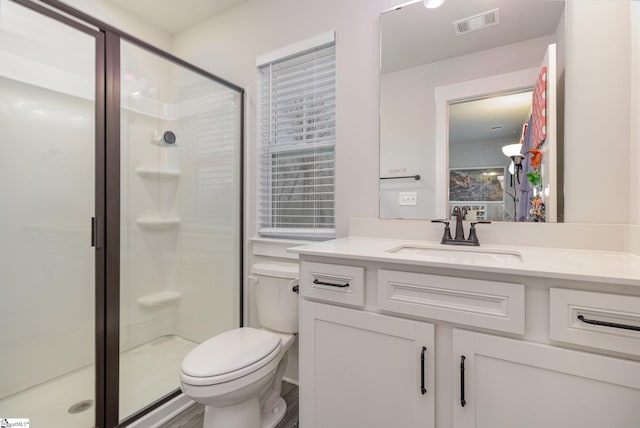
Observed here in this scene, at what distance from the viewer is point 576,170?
3.96 ft

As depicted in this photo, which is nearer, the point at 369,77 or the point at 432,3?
the point at 432,3

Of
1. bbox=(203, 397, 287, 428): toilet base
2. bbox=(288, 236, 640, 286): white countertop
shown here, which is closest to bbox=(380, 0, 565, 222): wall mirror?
bbox=(288, 236, 640, 286): white countertop

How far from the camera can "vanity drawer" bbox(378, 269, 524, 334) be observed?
84 cm

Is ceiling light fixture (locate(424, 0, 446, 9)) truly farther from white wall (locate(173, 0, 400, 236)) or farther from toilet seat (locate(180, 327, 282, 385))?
toilet seat (locate(180, 327, 282, 385))

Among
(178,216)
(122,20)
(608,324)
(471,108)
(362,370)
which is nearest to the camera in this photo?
(608,324)

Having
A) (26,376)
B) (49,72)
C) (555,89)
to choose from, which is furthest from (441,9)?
(26,376)

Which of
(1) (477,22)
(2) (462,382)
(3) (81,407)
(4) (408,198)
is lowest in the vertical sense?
(3) (81,407)

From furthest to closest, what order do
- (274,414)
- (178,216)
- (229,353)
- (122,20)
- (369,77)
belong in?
(122,20) < (178,216) < (369,77) < (274,414) < (229,353)

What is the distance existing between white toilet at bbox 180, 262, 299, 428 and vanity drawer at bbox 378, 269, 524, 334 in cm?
64

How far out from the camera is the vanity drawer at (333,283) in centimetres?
108

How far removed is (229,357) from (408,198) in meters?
1.13

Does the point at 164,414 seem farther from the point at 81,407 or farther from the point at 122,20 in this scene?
the point at 122,20

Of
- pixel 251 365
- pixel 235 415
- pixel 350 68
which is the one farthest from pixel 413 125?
pixel 235 415

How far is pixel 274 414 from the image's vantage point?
1519mm
